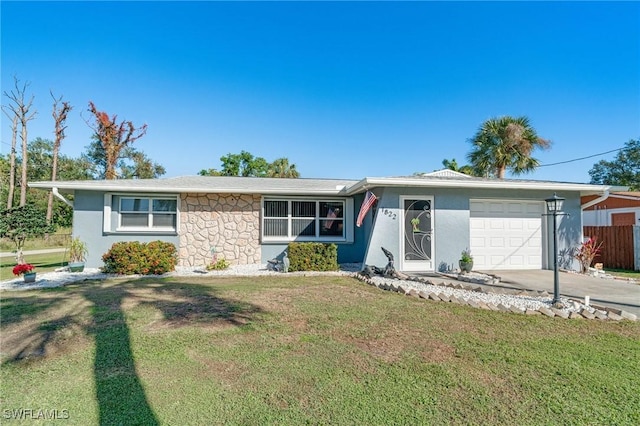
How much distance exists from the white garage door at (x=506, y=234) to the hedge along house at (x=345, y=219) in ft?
0.10

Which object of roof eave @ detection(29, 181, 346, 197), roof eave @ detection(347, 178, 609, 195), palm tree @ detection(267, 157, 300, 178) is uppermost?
palm tree @ detection(267, 157, 300, 178)

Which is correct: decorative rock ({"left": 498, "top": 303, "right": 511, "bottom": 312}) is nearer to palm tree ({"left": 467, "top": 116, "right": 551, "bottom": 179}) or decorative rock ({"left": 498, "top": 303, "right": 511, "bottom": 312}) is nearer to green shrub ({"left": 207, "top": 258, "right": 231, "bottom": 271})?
green shrub ({"left": 207, "top": 258, "right": 231, "bottom": 271})

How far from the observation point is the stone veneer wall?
36.8 ft

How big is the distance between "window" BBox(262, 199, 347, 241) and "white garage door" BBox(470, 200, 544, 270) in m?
4.46

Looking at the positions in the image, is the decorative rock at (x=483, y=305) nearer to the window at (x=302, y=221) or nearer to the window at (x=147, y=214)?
the window at (x=302, y=221)

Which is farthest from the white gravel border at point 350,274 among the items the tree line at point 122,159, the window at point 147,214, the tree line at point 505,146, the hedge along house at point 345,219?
the tree line at point 505,146

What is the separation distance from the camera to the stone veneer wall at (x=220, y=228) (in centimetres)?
1121

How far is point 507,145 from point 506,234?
8.50 m

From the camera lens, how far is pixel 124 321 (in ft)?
16.5

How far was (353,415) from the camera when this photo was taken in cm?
255

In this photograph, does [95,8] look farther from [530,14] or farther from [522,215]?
[522,215]

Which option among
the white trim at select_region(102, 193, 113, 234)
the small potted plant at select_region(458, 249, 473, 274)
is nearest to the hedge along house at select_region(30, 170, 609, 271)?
the white trim at select_region(102, 193, 113, 234)

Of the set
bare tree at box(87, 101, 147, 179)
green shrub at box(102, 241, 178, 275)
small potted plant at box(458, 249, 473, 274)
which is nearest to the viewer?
small potted plant at box(458, 249, 473, 274)

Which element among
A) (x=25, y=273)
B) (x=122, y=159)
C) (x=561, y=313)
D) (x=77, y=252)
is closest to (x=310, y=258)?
(x=561, y=313)
